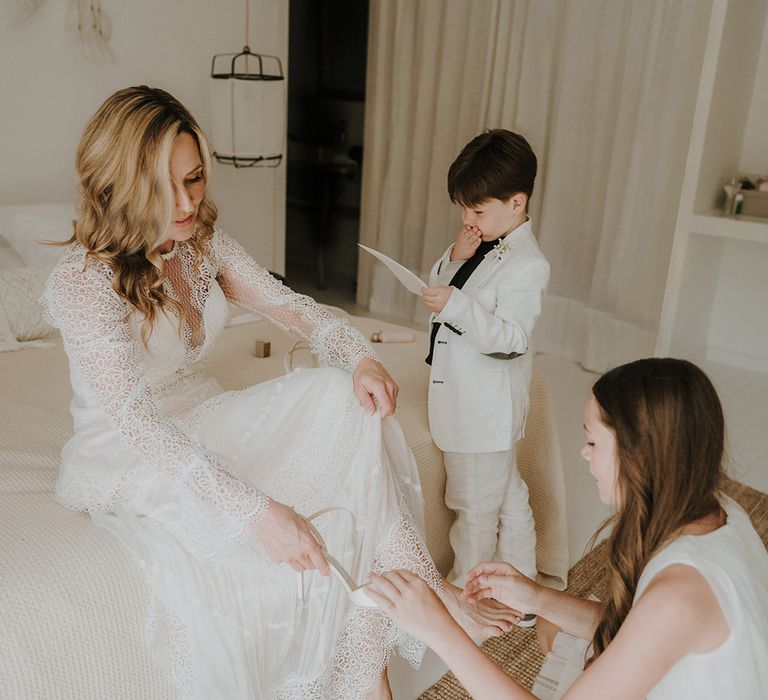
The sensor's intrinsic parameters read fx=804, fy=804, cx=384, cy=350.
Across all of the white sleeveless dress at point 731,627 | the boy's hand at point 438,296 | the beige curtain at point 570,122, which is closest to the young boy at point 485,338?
the boy's hand at point 438,296

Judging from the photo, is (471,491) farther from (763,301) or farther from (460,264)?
(763,301)

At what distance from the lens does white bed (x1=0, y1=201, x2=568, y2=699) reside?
1148 mm

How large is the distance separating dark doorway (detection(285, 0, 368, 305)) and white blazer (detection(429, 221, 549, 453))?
329 centimetres

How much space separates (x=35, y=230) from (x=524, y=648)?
6.60 ft

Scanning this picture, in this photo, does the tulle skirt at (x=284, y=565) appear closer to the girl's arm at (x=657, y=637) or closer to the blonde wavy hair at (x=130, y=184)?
the blonde wavy hair at (x=130, y=184)

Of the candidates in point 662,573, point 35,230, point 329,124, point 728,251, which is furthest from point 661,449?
point 329,124

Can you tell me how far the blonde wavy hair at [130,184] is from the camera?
140cm

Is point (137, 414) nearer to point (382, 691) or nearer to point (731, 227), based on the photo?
point (382, 691)

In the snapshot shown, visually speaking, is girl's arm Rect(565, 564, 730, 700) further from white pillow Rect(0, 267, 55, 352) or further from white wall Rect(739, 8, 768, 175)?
white wall Rect(739, 8, 768, 175)

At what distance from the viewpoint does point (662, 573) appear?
96cm

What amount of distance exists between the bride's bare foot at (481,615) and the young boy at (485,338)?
37 cm

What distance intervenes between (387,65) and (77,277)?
339cm

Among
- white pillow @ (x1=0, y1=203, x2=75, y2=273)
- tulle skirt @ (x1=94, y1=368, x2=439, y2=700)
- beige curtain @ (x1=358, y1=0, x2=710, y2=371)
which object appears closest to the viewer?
tulle skirt @ (x1=94, y1=368, x2=439, y2=700)

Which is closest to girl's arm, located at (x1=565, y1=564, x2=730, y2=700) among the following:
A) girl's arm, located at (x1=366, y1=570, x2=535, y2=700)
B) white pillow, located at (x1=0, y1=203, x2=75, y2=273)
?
girl's arm, located at (x1=366, y1=570, x2=535, y2=700)
